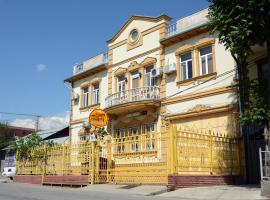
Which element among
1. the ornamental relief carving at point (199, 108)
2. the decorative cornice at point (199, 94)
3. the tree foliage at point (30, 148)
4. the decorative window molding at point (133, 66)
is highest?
the decorative window molding at point (133, 66)

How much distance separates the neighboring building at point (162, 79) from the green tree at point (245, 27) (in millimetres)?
3848

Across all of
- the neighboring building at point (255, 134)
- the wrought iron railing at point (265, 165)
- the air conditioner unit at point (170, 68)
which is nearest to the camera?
the wrought iron railing at point (265, 165)

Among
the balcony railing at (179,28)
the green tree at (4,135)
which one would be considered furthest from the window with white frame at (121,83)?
the green tree at (4,135)

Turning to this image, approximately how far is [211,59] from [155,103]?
13.1ft

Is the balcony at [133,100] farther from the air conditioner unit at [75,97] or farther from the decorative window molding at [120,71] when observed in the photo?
the air conditioner unit at [75,97]

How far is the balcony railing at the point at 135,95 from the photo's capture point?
70.0 feet

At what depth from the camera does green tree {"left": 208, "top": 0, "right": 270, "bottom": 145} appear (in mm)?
→ 11719

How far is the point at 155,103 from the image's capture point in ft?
69.3

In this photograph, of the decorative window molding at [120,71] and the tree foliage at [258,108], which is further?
the decorative window molding at [120,71]

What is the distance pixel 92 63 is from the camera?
89.7 ft

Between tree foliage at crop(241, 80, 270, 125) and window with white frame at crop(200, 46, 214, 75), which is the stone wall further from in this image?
window with white frame at crop(200, 46, 214, 75)

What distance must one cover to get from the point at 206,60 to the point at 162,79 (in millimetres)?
2951

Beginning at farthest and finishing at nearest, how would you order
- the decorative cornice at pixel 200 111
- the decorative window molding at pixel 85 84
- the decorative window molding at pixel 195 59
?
the decorative window molding at pixel 85 84 → the decorative window molding at pixel 195 59 → the decorative cornice at pixel 200 111

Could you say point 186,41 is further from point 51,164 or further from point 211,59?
point 51,164
